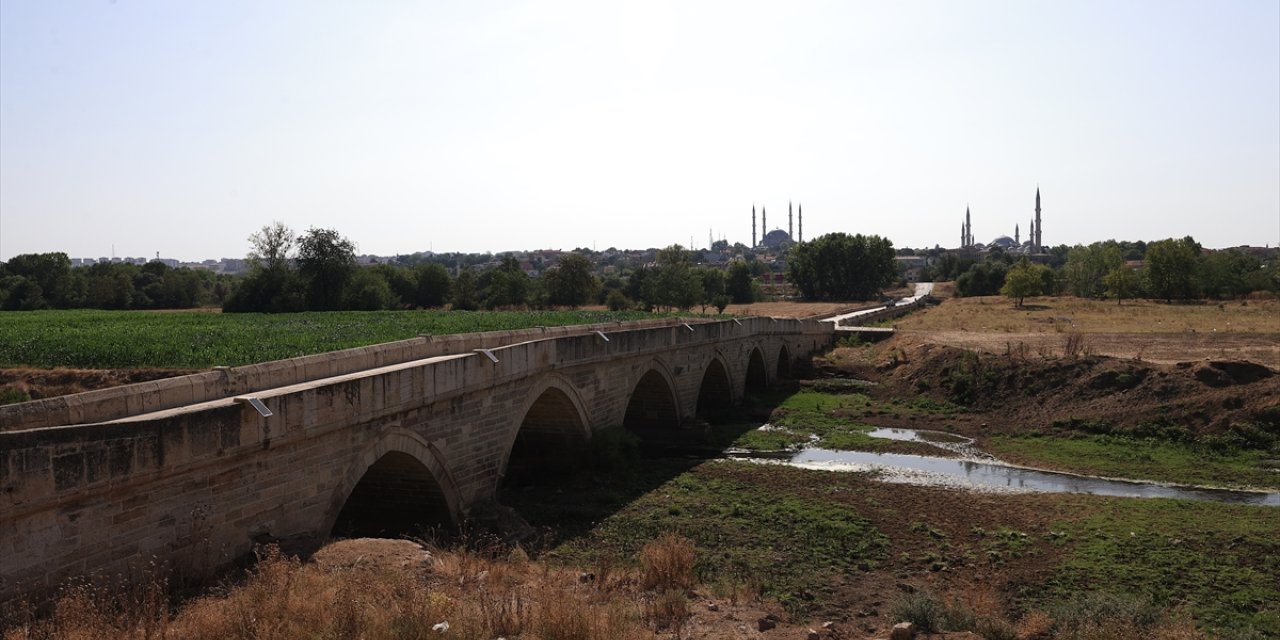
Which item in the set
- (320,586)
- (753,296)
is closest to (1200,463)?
(320,586)

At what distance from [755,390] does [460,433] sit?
20.6 m

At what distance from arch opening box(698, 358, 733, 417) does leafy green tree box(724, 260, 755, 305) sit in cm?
6012

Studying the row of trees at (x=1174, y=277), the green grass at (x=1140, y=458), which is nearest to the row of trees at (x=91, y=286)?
the green grass at (x=1140, y=458)

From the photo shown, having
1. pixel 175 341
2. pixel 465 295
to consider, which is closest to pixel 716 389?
pixel 175 341

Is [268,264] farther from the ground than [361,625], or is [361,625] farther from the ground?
[268,264]

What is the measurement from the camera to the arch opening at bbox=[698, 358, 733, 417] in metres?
28.8

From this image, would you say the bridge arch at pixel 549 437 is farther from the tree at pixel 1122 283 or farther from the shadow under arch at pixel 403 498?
the tree at pixel 1122 283

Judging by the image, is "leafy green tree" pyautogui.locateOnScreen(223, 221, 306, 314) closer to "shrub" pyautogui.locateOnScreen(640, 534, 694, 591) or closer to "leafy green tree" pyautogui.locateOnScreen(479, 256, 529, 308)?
"leafy green tree" pyautogui.locateOnScreen(479, 256, 529, 308)

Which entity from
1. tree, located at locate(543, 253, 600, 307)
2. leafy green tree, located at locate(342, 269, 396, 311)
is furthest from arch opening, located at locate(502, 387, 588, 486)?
tree, located at locate(543, 253, 600, 307)

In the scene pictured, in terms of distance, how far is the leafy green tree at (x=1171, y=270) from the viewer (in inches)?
2406

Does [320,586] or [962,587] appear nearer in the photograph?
[320,586]

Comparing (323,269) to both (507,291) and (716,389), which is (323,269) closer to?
(507,291)

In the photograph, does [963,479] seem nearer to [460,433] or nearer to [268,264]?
[460,433]

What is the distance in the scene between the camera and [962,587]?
11.9 metres
